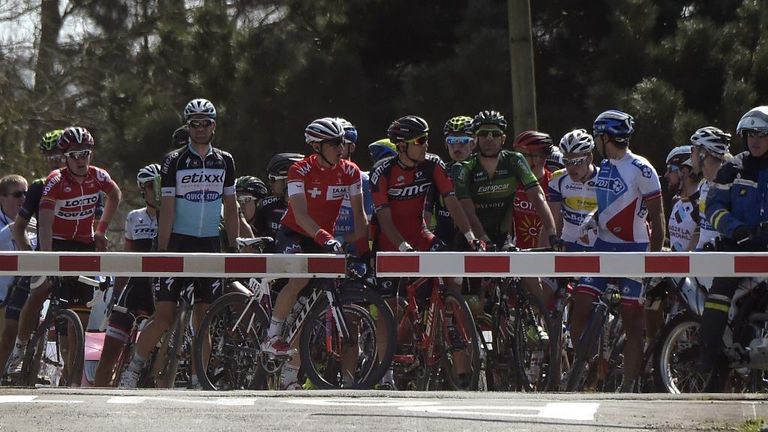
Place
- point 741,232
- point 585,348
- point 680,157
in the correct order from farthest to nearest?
point 680,157 → point 585,348 → point 741,232

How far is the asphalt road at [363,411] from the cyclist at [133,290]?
94.9 inches

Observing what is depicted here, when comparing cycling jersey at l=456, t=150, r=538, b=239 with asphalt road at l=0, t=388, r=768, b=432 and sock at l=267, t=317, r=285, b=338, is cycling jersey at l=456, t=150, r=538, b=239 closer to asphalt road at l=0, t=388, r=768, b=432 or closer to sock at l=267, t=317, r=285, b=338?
sock at l=267, t=317, r=285, b=338

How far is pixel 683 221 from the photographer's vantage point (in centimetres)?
1332

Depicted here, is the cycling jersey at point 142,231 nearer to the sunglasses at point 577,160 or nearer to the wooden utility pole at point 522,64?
the sunglasses at point 577,160

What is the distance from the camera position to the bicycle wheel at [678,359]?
1149 cm

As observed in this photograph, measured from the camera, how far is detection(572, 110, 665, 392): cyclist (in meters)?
Answer: 11.9

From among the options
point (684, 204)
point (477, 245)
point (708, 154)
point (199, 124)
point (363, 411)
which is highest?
point (199, 124)

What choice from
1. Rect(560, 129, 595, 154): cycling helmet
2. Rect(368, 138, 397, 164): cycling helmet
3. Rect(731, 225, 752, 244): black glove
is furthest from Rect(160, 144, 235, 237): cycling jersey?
Rect(731, 225, 752, 244): black glove

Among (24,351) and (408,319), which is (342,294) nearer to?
(408,319)

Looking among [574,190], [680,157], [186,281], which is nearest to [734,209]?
[574,190]

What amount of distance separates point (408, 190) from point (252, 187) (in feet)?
8.45

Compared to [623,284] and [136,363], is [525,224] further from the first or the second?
[136,363]

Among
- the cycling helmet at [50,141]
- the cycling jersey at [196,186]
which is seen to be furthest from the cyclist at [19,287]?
the cycling jersey at [196,186]

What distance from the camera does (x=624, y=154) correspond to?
12055 millimetres
